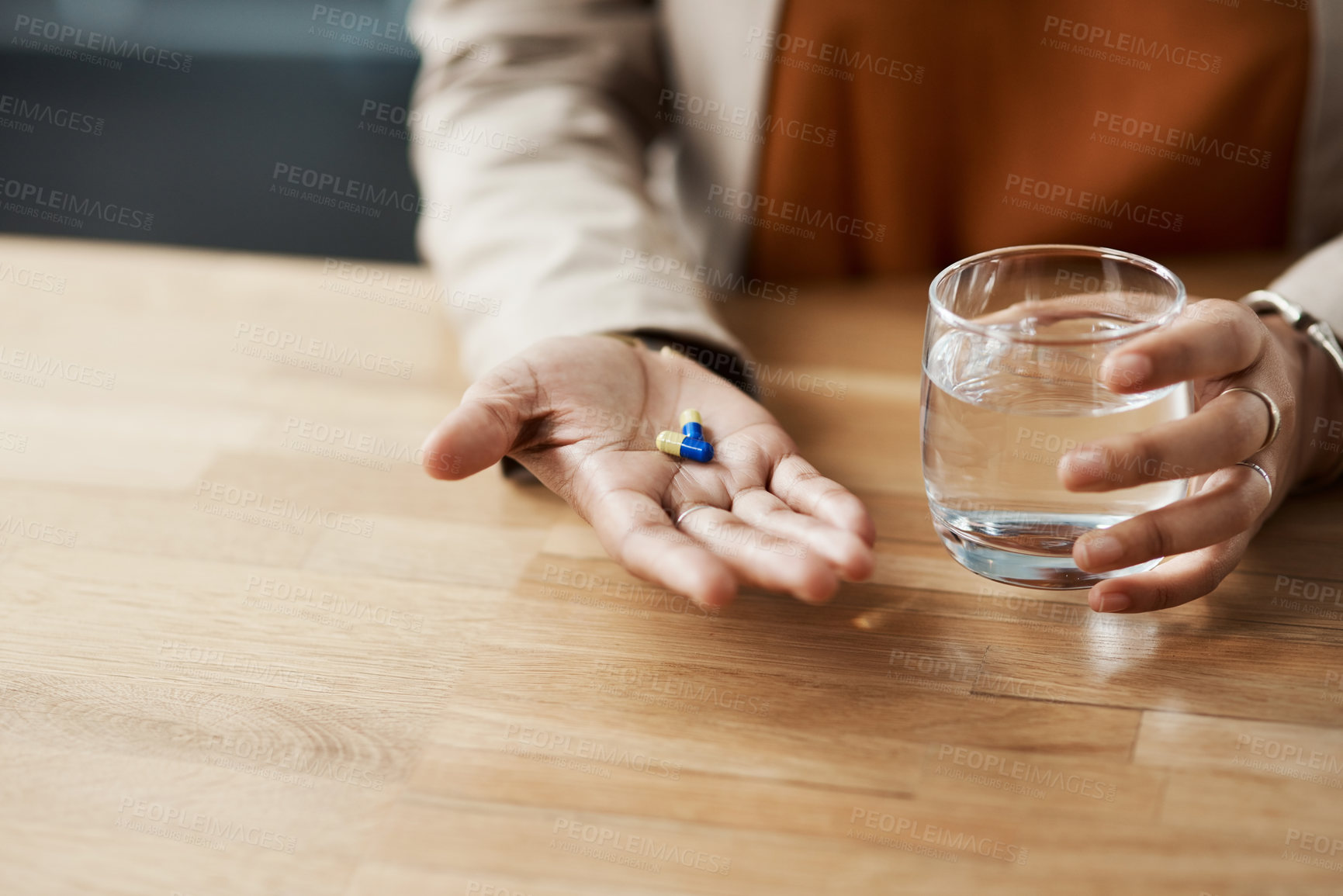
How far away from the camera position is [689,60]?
51.1 inches

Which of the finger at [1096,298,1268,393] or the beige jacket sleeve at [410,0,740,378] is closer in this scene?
the finger at [1096,298,1268,393]

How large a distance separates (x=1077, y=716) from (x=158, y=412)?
35.2 inches

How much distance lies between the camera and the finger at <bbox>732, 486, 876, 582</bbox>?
64cm

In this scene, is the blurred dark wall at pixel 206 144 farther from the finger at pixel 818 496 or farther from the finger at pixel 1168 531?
the finger at pixel 1168 531

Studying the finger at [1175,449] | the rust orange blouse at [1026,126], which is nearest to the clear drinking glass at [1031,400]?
the finger at [1175,449]

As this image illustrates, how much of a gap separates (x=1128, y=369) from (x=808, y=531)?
224 millimetres

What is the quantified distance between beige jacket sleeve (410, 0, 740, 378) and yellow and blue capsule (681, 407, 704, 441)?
0.15m

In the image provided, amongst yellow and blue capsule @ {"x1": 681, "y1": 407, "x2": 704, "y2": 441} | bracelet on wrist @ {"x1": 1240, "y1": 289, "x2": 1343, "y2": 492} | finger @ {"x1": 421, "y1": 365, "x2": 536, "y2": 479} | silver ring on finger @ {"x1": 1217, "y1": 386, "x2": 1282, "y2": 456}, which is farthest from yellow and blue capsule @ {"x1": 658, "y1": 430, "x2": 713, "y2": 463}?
bracelet on wrist @ {"x1": 1240, "y1": 289, "x2": 1343, "y2": 492}

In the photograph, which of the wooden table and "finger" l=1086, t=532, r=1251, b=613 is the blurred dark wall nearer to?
the wooden table

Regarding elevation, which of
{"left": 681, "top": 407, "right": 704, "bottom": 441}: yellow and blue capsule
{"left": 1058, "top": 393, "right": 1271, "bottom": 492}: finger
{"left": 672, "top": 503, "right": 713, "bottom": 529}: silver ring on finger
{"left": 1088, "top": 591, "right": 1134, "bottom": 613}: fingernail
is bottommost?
{"left": 672, "top": 503, "right": 713, "bottom": 529}: silver ring on finger

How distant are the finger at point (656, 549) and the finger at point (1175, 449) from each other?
0.76ft

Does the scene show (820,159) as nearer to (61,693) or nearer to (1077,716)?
(1077,716)

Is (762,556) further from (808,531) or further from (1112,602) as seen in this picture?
(1112,602)

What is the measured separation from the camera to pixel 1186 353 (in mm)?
663
